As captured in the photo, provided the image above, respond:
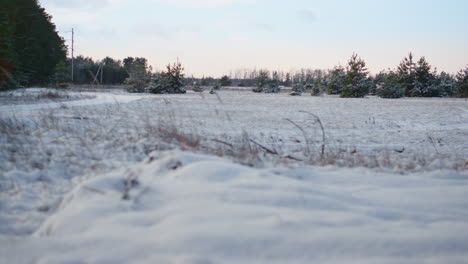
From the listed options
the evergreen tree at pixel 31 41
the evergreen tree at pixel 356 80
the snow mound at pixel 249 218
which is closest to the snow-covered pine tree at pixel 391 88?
the evergreen tree at pixel 356 80

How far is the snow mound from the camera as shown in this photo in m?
1.55

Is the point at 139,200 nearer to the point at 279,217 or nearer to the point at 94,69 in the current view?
the point at 279,217

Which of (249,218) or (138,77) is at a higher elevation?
(138,77)

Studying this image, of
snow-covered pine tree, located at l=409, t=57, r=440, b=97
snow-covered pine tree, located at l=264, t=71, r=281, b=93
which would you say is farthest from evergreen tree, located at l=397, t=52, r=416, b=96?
snow-covered pine tree, located at l=264, t=71, r=281, b=93

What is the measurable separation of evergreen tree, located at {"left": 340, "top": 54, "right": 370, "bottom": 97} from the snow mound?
30.9 m

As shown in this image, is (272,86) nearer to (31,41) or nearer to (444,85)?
(444,85)

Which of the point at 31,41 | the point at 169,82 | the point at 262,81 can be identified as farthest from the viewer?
the point at 262,81

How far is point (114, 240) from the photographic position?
5.46ft

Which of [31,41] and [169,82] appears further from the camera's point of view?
[169,82]

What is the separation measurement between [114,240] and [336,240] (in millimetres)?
1310

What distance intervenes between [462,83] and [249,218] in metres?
40.6

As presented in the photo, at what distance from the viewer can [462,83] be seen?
32.2 meters

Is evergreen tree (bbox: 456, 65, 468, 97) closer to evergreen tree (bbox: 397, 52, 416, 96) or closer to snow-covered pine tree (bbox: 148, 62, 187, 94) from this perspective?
evergreen tree (bbox: 397, 52, 416, 96)

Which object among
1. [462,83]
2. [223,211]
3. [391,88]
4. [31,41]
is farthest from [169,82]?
[462,83]
